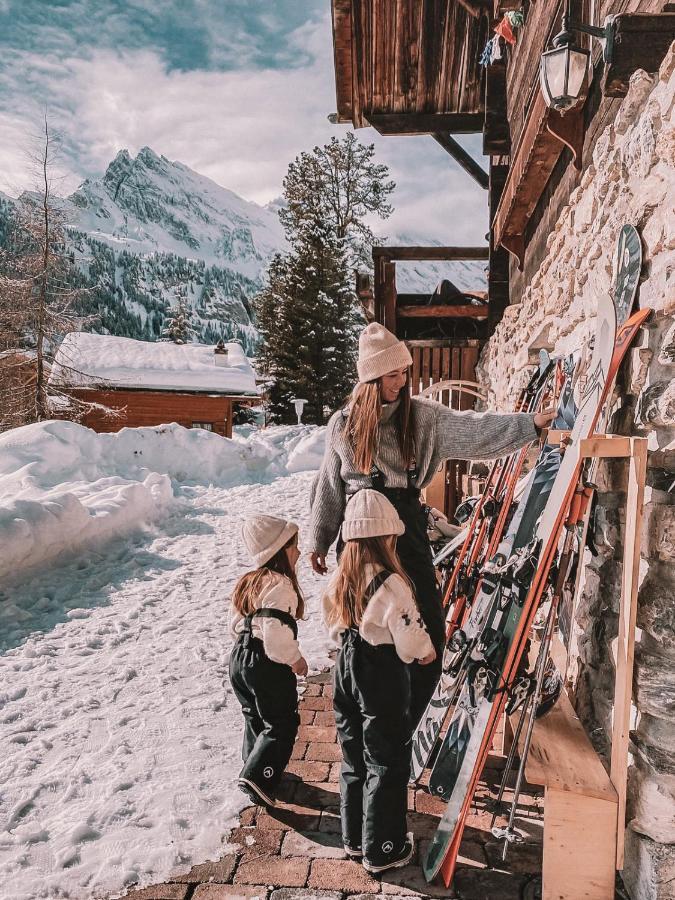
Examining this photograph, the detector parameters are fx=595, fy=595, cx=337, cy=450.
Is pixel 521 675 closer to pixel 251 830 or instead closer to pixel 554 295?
pixel 251 830

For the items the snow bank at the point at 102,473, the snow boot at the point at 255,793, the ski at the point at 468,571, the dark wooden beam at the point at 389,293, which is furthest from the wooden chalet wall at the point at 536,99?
the snow bank at the point at 102,473

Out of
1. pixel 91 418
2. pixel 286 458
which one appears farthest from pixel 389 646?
pixel 91 418

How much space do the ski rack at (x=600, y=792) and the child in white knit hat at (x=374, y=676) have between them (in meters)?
0.48

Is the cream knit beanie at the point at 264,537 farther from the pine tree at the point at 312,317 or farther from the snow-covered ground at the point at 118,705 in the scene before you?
the pine tree at the point at 312,317

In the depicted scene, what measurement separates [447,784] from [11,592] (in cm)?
403

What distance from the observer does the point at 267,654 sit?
8.13 ft

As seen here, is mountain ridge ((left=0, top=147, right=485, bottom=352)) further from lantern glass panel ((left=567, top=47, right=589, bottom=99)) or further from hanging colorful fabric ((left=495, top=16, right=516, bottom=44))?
lantern glass panel ((left=567, top=47, right=589, bottom=99))

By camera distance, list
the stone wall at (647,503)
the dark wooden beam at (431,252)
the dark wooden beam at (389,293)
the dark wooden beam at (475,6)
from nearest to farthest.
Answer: the stone wall at (647,503) → the dark wooden beam at (475,6) → the dark wooden beam at (431,252) → the dark wooden beam at (389,293)

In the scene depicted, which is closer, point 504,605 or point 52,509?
point 504,605

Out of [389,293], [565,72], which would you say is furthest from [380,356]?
[389,293]

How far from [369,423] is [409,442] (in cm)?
20

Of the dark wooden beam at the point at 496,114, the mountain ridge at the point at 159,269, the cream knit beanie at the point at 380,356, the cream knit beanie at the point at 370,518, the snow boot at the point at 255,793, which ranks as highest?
the mountain ridge at the point at 159,269

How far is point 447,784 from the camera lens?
243 cm

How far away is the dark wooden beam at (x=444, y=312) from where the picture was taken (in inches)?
296
